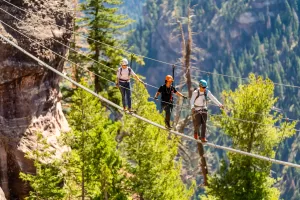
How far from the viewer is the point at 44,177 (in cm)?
1930

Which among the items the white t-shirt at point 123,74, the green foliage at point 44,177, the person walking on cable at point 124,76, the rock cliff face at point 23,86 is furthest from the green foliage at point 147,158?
the white t-shirt at point 123,74

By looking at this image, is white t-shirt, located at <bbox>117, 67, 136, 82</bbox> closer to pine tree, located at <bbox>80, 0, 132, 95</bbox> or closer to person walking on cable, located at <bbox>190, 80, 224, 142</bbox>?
person walking on cable, located at <bbox>190, 80, 224, 142</bbox>

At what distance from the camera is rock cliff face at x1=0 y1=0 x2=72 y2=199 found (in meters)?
19.8

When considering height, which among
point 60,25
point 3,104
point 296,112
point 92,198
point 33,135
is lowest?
point 296,112

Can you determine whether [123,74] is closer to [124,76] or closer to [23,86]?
[124,76]

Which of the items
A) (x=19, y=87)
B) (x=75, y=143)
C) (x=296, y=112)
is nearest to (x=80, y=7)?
(x=19, y=87)

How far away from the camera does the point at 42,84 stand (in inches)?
855

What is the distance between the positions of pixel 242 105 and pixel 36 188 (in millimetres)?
9961

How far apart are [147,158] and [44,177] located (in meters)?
4.68

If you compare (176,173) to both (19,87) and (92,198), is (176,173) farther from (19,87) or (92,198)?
(19,87)

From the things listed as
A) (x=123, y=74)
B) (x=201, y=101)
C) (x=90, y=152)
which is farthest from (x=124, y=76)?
(x=90, y=152)

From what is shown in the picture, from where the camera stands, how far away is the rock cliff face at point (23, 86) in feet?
65.1

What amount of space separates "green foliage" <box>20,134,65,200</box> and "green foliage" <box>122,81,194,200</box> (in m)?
3.35

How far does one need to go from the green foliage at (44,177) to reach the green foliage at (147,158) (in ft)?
11.0
